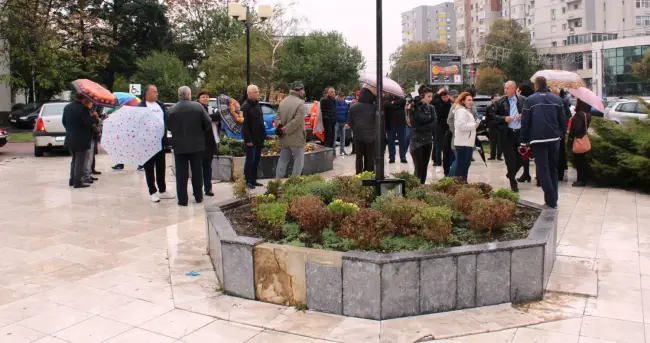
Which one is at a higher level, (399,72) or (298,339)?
(399,72)

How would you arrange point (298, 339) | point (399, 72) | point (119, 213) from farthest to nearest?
point (399, 72) < point (119, 213) < point (298, 339)

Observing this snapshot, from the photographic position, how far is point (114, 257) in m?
6.71

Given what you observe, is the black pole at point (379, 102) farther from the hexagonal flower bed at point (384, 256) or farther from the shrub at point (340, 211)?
the shrub at point (340, 211)

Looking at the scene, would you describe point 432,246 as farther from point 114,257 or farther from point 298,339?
point 114,257

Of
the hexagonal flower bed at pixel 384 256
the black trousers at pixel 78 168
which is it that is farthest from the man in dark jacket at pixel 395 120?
the black trousers at pixel 78 168

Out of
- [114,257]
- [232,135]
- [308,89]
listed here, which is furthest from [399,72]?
[114,257]

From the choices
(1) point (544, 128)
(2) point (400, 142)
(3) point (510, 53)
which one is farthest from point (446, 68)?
(1) point (544, 128)

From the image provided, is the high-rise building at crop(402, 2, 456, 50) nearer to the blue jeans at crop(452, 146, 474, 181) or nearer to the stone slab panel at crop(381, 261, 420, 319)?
the blue jeans at crop(452, 146, 474, 181)

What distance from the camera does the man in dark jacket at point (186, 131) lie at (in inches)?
360

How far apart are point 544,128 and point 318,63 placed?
37.7 metres

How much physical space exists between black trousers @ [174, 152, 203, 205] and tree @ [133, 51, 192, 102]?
31.2 m

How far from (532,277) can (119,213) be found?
6286 millimetres

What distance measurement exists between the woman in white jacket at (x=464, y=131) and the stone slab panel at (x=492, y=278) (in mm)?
4656

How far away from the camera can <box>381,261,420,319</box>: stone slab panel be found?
472 centimetres
